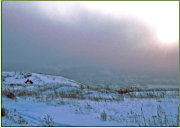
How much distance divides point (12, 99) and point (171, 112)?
8.10m

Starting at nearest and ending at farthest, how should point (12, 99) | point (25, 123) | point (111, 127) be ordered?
point (111, 127), point (25, 123), point (12, 99)

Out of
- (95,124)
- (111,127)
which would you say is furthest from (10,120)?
(111,127)

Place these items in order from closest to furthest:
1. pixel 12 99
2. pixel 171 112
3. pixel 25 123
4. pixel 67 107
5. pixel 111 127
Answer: pixel 111 127 → pixel 25 123 → pixel 171 112 → pixel 67 107 → pixel 12 99

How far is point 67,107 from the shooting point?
Answer: 8.10m

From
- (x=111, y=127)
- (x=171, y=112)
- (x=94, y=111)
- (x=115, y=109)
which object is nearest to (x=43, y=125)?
(x=111, y=127)

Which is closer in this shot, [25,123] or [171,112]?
[25,123]

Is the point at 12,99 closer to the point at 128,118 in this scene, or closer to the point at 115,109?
the point at 115,109

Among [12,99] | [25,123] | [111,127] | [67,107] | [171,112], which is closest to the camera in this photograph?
[111,127]

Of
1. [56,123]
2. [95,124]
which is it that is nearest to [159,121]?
[95,124]

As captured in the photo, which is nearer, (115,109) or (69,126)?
(69,126)

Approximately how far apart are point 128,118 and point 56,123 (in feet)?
8.27

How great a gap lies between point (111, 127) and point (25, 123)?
2.70 m

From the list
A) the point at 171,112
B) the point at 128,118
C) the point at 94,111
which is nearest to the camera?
the point at 128,118

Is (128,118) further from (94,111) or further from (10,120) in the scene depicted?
(10,120)
